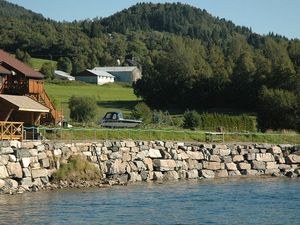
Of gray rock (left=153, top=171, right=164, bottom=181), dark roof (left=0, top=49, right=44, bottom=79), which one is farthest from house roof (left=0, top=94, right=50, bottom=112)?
gray rock (left=153, top=171, right=164, bottom=181)

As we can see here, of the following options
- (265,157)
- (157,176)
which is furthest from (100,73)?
(157,176)

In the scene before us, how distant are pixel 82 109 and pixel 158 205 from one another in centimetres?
3885

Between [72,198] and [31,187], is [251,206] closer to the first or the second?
[72,198]

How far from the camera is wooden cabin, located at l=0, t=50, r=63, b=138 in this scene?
142 feet

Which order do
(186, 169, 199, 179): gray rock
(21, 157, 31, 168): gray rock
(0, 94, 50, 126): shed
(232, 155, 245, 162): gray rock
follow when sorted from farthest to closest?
(232, 155, 245, 162): gray rock → (186, 169, 199, 179): gray rock → (0, 94, 50, 126): shed → (21, 157, 31, 168): gray rock

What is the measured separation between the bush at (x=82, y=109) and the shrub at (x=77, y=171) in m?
26.0

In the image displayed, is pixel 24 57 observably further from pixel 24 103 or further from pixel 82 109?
pixel 24 103

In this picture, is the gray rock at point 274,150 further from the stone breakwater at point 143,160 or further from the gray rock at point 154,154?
the gray rock at point 154,154

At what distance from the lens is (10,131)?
3847cm

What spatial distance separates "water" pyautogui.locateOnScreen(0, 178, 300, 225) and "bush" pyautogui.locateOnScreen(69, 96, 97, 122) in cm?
2789

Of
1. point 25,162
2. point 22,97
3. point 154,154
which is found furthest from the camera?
point 22,97

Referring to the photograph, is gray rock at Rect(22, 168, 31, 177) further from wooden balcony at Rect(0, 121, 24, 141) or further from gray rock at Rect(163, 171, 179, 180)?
gray rock at Rect(163, 171, 179, 180)

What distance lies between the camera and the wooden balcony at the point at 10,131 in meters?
37.3

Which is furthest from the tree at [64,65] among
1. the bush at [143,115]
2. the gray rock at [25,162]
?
the gray rock at [25,162]
